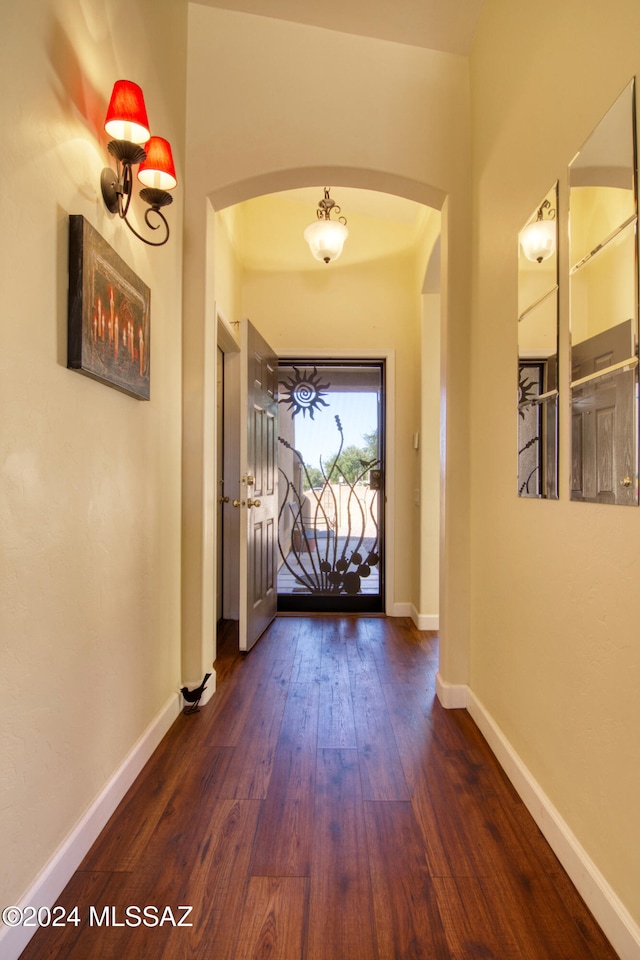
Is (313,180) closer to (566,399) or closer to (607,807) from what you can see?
(566,399)

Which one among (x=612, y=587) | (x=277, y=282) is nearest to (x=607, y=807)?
(x=612, y=587)

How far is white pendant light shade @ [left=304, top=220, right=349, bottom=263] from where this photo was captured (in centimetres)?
324

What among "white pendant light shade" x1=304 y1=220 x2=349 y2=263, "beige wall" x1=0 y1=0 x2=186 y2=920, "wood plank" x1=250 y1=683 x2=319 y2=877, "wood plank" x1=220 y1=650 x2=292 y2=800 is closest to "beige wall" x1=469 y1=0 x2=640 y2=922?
"wood plank" x1=250 y1=683 x2=319 y2=877

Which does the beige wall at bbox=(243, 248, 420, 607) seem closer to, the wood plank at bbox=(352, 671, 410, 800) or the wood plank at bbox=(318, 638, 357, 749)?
the wood plank at bbox=(318, 638, 357, 749)

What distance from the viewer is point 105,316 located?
1486 mm

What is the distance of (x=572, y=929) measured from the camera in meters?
1.20

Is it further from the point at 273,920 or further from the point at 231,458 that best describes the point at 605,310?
the point at 231,458

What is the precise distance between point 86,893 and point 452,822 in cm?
105

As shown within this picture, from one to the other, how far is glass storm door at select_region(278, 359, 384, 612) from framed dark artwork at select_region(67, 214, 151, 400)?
2.41 meters

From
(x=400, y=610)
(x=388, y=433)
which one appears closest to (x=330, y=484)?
(x=388, y=433)

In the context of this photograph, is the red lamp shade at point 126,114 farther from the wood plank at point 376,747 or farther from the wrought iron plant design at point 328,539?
the wrought iron plant design at point 328,539

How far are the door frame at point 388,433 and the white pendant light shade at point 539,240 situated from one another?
2.22 meters

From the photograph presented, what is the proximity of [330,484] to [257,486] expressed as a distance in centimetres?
100

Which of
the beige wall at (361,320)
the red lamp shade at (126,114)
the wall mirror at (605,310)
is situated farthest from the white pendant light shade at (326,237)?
the wall mirror at (605,310)
